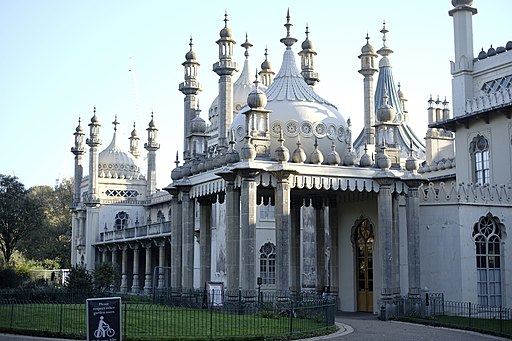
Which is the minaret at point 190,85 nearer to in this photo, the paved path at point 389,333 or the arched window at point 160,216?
the paved path at point 389,333

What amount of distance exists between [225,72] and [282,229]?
19.6 m

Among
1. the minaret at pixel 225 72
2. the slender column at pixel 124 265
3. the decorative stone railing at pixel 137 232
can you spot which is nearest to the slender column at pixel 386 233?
A: the minaret at pixel 225 72

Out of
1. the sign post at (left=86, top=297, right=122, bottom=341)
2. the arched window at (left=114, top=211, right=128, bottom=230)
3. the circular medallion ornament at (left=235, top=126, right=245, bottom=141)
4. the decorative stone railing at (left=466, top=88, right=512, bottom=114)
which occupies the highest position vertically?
the decorative stone railing at (left=466, top=88, right=512, bottom=114)

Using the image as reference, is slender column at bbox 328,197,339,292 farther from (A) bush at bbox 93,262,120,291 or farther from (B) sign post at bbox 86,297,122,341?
(A) bush at bbox 93,262,120,291

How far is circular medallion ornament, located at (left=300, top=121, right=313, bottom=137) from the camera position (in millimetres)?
26703

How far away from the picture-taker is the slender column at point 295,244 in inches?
1191

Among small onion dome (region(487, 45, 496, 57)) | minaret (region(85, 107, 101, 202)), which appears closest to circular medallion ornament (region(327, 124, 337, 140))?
small onion dome (region(487, 45, 496, 57))

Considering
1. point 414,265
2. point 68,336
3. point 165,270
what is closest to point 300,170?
point 414,265

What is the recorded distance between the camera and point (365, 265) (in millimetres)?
29453

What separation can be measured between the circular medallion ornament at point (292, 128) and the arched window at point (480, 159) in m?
10.6

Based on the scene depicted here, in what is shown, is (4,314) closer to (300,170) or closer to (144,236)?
(300,170)

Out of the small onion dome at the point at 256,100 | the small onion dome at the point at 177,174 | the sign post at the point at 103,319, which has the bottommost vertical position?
the sign post at the point at 103,319

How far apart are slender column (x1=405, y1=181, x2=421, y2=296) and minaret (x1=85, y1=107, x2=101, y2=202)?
47324mm

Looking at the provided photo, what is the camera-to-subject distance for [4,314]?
71.1 feet
